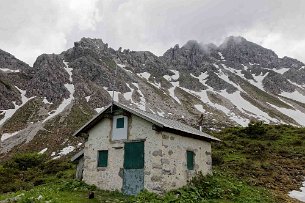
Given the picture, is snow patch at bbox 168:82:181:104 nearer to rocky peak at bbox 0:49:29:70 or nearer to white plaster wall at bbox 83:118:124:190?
rocky peak at bbox 0:49:29:70

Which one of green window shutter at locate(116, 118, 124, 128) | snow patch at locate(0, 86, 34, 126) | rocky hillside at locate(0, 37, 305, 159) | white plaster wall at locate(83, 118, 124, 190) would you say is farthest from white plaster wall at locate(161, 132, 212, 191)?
snow patch at locate(0, 86, 34, 126)

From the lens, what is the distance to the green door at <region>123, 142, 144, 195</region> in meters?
22.4

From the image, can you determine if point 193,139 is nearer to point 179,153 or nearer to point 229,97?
point 179,153

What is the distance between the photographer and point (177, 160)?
23234 millimetres

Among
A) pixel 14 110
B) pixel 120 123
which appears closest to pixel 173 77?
pixel 14 110

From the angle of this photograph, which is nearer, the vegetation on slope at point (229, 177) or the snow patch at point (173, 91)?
the vegetation on slope at point (229, 177)

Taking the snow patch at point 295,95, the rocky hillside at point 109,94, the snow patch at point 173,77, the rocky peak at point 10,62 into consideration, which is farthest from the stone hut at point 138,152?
the snow patch at point 295,95

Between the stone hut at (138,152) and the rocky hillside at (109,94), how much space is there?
45141mm

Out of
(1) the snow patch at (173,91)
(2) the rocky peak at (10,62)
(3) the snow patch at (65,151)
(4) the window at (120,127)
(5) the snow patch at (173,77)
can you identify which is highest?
(5) the snow patch at (173,77)

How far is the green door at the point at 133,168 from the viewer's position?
22375 millimetres

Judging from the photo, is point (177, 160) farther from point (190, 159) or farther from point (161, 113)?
point (161, 113)

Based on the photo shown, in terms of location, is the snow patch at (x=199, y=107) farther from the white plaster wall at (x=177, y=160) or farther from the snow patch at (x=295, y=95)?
the white plaster wall at (x=177, y=160)

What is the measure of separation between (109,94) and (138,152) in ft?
369

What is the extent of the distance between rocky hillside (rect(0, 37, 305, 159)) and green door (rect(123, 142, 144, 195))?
156 ft
